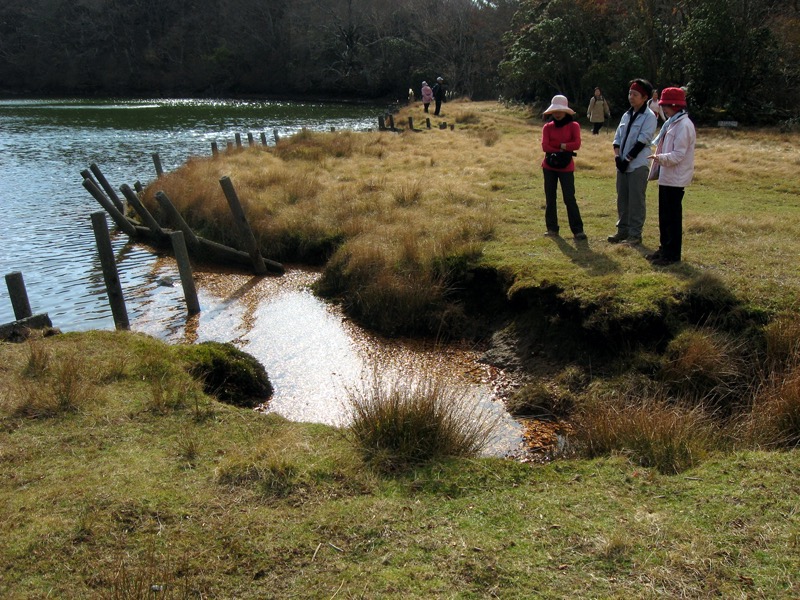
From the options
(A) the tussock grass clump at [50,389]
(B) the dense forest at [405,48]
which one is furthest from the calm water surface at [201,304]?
(B) the dense forest at [405,48]

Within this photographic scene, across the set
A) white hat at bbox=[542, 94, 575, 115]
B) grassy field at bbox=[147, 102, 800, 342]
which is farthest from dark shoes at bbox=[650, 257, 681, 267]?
white hat at bbox=[542, 94, 575, 115]

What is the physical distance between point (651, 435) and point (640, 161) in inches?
189

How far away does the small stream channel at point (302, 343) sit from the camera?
7.27 metres

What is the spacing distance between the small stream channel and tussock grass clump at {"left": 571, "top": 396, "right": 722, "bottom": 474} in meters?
0.94

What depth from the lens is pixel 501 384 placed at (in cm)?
763

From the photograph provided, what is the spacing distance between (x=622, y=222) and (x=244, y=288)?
6.32 m

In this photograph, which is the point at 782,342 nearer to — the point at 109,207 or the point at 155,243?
the point at 155,243

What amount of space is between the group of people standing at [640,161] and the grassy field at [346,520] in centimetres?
394

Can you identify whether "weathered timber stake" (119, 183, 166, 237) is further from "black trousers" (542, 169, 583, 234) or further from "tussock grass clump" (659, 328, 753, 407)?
"tussock grass clump" (659, 328, 753, 407)

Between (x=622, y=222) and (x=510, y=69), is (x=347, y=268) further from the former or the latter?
(x=510, y=69)

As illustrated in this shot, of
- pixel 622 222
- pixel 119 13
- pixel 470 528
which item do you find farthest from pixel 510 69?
pixel 119 13

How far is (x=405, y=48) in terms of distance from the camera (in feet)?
207

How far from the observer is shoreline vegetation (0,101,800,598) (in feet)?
12.0

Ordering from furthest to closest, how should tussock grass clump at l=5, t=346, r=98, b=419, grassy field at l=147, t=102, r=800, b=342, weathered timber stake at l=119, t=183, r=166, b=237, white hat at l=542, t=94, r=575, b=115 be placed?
weathered timber stake at l=119, t=183, r=166, b=237, white hat at l=542, t=94, r=575, b=115, grassy field at l=147, t=102, r=800, b=342, tussock grass clump at l=5, t=346, r=98, b=419
